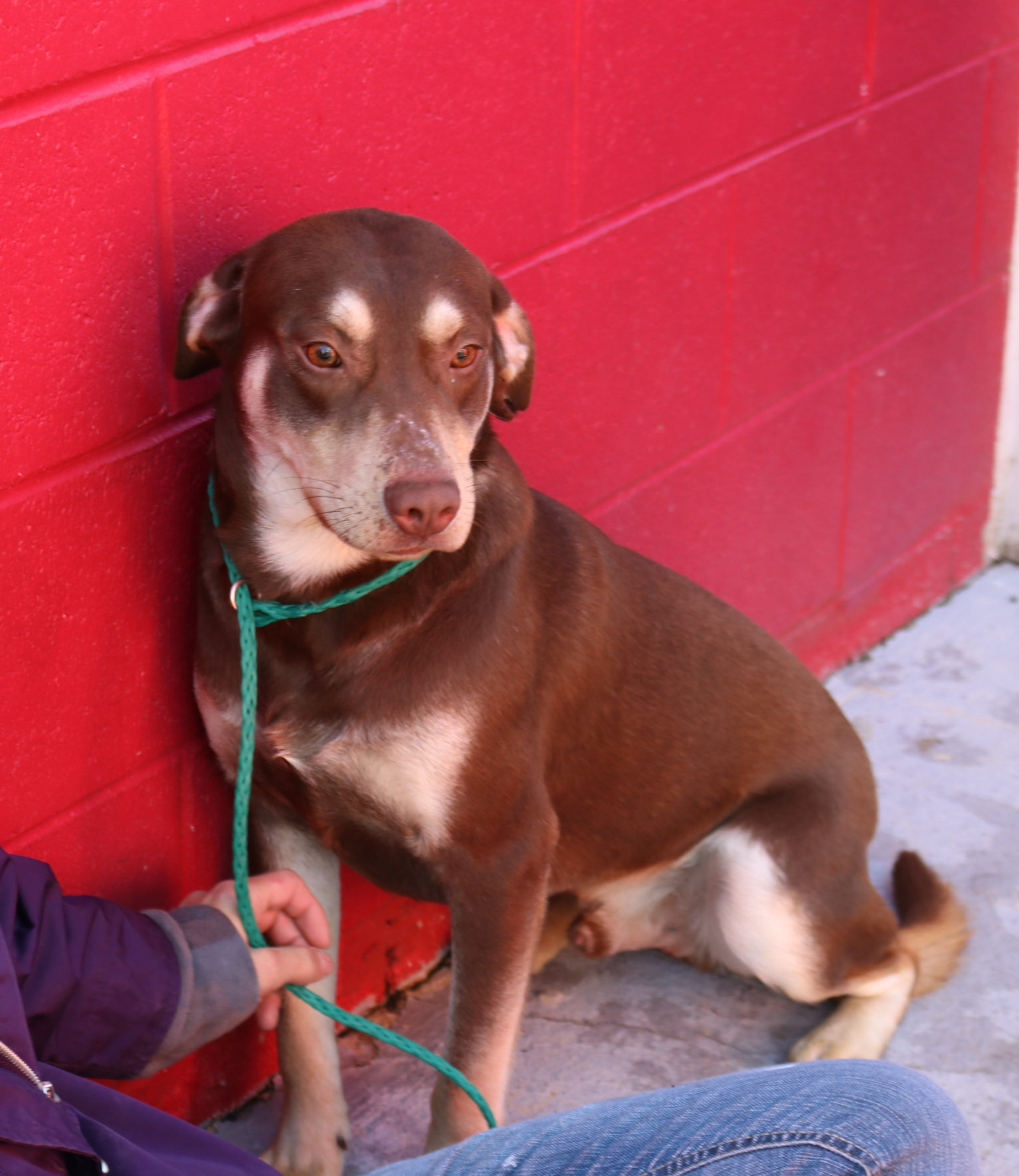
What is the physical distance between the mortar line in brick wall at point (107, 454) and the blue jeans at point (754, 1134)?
108 centimetres

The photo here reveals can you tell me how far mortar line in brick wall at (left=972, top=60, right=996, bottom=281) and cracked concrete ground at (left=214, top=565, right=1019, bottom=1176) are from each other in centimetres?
147

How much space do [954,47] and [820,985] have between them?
8.50 feet

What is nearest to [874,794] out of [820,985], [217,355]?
[820,985]

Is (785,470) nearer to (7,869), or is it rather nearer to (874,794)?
(874,794)

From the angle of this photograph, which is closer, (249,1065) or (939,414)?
(249,1065)

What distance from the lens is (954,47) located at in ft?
13.2

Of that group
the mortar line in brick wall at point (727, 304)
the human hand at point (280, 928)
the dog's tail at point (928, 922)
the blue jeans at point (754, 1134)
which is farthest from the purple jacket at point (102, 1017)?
the mortar line in brick wall at point (727, 304)

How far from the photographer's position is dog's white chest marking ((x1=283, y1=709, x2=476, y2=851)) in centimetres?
230

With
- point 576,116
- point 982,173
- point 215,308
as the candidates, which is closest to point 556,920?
point 215,308

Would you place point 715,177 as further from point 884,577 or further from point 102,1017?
point 102,1017

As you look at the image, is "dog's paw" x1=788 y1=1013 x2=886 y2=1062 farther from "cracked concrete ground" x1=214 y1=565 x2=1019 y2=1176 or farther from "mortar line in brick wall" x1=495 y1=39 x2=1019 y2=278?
"mortar line in brick wall" x1=495 y1=39 x2=1019 y2=278

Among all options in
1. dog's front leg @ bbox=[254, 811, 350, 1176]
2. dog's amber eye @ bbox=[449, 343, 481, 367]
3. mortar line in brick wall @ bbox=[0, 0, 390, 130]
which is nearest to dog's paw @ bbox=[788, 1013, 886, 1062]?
dog's front leg @ bbox=[254, 811, 350, 1176]

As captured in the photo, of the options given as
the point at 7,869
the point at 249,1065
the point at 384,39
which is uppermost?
the point at 384,39

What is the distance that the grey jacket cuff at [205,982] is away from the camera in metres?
2.10
